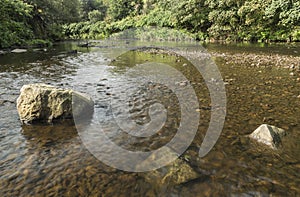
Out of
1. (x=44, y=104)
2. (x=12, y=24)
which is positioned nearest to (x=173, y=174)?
(x=44, y=104)

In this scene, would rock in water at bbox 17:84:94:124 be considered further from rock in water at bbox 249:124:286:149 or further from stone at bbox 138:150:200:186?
rock in water at bbox 249:124:286:149

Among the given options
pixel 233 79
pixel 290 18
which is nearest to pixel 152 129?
pixel 233 79

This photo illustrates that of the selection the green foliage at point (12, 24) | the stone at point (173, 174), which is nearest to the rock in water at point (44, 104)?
the stone at point (173, 174)

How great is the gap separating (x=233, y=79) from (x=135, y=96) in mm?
3613

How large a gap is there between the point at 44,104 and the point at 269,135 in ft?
12.7

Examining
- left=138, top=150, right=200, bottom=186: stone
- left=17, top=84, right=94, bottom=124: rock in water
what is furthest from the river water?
left=17, top=84, right=94, bottom=124: rock in water

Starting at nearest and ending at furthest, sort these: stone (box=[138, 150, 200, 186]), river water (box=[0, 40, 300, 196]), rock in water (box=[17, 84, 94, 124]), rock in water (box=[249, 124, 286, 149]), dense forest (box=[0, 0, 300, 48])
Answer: river water (box=[0, 40, 300, 196]), stone (box=[138, 150, 200, 186]), rock in water (box=[249, 124, 286, 149]), rock in water (box=[17, 84, 94, 124]), dense forest (box=[0, 0, 300, 48])

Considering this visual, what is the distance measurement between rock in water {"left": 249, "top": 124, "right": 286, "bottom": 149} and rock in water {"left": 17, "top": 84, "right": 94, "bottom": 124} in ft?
10.8

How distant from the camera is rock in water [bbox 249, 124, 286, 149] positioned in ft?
10.5

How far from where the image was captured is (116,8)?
2505 inches

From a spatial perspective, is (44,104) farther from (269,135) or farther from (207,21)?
(207,21)

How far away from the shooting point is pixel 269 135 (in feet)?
Result: 10.6

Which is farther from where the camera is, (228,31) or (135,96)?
(228,31)

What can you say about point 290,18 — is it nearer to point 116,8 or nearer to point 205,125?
point 205,125
